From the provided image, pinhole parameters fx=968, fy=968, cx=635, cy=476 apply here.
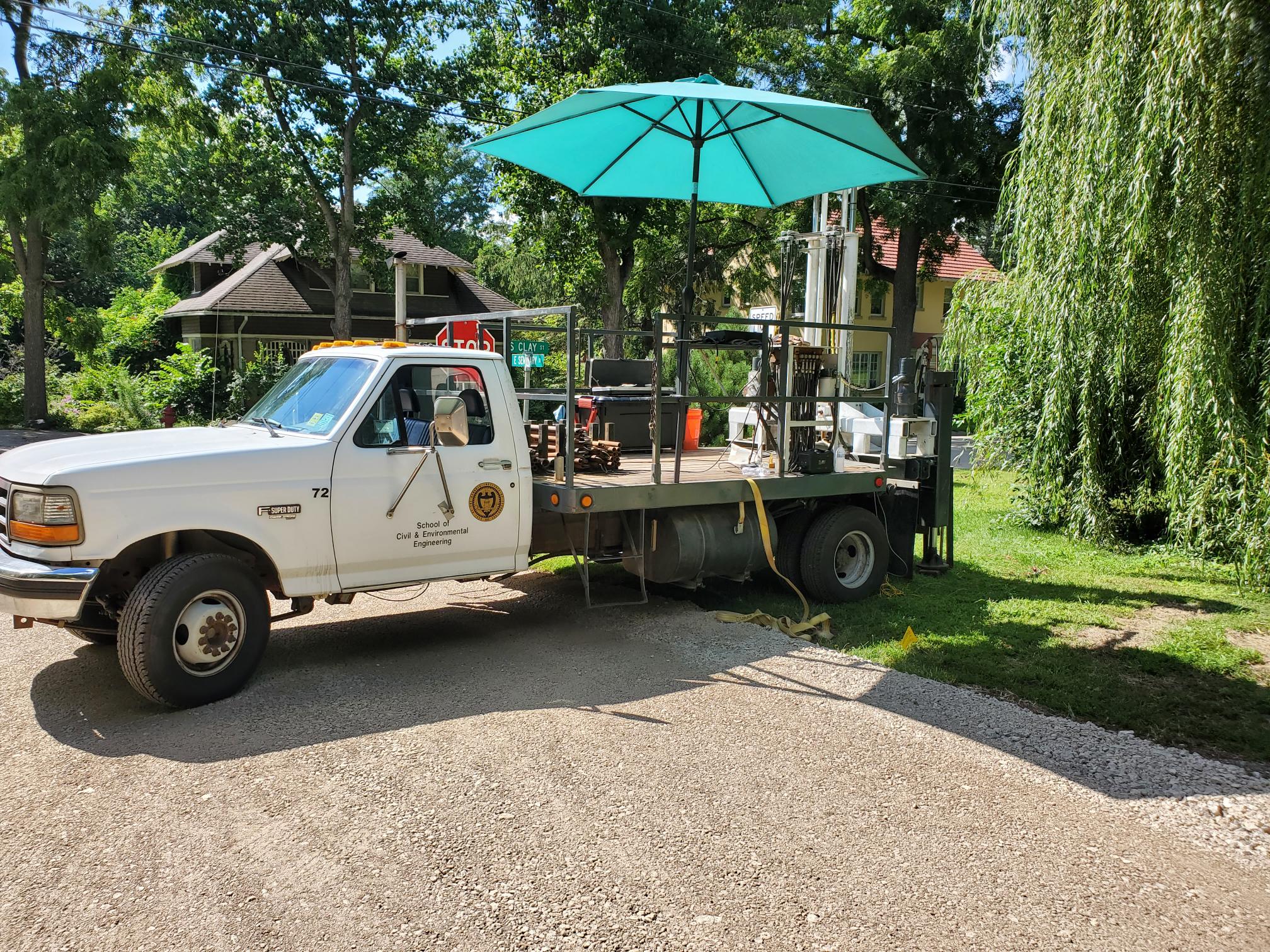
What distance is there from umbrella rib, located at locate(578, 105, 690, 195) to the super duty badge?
16.3ft

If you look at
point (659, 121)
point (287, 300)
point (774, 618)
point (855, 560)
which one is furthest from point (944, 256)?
point (774, 618)

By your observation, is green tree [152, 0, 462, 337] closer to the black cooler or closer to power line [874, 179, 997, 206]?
power line [874, 179, 997, 206]

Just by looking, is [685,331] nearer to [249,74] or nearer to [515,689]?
[515,689]

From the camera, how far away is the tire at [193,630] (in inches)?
211

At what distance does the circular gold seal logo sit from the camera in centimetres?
664

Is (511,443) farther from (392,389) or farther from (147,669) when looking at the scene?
(147,669)

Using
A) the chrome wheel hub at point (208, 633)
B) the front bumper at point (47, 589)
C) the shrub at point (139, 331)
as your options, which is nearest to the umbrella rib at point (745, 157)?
the chrome wheel hub at point (208, 633)

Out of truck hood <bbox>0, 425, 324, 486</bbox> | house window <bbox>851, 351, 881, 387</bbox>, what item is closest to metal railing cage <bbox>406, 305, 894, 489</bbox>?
truck hood <bbox>0, 425, 324, 486</bbox>

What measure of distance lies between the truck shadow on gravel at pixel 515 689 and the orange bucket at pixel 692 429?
2376 millimetres

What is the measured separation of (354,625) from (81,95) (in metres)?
21.0

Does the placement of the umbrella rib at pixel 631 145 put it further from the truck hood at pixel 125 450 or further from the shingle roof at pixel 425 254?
the shingle roof at pixel 425 254

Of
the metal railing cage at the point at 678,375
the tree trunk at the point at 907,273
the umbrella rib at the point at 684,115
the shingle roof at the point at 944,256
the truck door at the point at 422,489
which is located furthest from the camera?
the shingle roof at the point at 944,256

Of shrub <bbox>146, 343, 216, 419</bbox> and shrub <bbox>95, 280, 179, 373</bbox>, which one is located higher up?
shrub <bbox>95, 280, 179, 373</bbox>

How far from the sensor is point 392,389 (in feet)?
20.9
